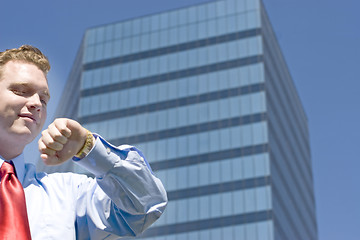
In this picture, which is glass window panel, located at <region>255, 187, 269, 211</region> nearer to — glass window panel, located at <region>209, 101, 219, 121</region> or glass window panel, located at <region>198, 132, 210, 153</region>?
glass window panel, located at <region>198, 132, 210, 153</region>

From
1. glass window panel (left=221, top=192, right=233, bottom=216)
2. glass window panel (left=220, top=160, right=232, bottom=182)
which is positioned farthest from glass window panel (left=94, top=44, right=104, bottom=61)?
glass window panel (left=221, top=192, right=233, bottom=216)

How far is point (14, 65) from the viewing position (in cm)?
354

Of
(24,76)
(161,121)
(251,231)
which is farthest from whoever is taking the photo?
(161,121)

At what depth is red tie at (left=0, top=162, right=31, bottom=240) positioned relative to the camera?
3096mm

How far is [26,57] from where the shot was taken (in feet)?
11.7

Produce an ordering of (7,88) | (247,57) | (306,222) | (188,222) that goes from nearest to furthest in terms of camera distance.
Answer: (7,88) → (188,222) → (247,57) → (306,222)

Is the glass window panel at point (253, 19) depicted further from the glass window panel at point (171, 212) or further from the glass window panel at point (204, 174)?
the glass window panel at point (171, 212)

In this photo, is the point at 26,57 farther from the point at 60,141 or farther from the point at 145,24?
the point at 145,24

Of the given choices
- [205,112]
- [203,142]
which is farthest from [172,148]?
[205,112]

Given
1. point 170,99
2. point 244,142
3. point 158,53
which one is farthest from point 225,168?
point 158,53

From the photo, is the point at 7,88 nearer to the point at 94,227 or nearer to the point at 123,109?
the point at 94,227

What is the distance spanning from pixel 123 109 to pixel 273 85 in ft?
51.4

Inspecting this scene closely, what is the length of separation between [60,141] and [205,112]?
66.6 metres

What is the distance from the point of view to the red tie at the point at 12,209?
310 centimetres
